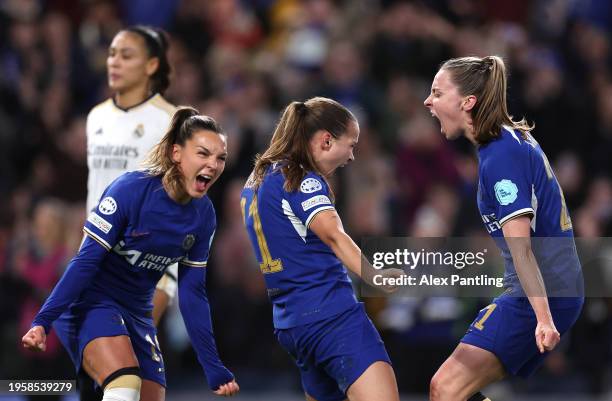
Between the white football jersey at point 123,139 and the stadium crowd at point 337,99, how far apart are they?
2244mm

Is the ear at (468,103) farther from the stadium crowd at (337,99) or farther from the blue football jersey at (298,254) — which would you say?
the stadium crowd at (337,99)

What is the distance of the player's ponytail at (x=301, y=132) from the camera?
6.01 metres

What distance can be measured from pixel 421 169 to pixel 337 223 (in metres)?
6.08

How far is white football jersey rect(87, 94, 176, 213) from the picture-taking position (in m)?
7.39

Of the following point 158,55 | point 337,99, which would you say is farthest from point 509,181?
point 337,99

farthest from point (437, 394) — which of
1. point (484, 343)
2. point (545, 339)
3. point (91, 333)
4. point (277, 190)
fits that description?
point (91, 333)

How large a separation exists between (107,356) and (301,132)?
59.0 inches

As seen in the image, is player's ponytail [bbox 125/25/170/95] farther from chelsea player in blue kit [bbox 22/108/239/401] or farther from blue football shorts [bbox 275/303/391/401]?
blue football shorts [bbox 275/303/391/401]

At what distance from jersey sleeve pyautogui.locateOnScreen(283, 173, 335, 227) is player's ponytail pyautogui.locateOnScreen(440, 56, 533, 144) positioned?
825 millimetres

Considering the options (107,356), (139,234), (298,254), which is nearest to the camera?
(298,254)

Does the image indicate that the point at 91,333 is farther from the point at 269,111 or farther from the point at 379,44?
the point at 379,44

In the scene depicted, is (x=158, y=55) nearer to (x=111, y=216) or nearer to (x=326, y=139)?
(x=111, y=216)

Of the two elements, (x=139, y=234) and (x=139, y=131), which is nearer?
(x=139, y=234)

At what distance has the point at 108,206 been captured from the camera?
A: 6.07 metres
